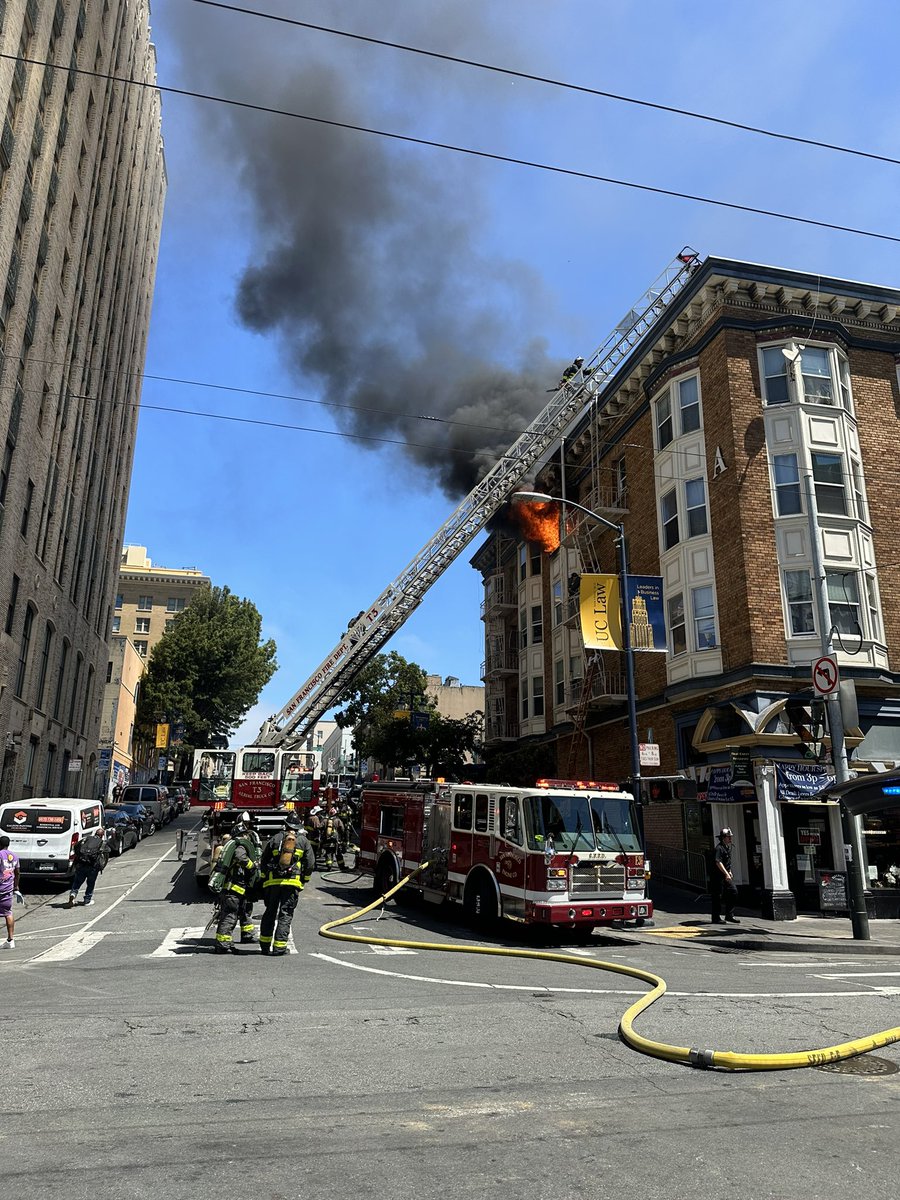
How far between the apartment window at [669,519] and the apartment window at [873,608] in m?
5.22

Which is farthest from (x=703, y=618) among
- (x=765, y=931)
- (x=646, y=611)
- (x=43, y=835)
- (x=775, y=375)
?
(x=43, y=835)

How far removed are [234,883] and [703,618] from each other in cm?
1515

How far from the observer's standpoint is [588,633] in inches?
720

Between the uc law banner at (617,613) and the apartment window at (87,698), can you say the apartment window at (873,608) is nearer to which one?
the uc law banner at (617,613)

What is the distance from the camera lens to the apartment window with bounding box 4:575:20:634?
2709 cm

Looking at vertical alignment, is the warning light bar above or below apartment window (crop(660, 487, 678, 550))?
below

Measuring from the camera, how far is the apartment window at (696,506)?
76.6ft

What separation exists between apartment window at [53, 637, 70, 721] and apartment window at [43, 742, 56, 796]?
1276 mm

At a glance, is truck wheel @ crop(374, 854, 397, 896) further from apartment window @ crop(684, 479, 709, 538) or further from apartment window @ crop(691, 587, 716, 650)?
apartment window @ crop(684, 479, 709, 538)

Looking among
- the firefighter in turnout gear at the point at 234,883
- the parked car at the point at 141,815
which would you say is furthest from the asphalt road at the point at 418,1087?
the parked car at the point at 141,815

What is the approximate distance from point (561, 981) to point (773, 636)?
13.1 m

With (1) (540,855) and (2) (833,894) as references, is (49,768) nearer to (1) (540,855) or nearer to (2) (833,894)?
(1) (540,855)

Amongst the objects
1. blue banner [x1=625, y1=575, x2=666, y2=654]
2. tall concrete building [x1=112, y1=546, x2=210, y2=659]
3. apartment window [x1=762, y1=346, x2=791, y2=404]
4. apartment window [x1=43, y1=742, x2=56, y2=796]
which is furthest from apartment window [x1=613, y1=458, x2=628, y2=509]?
tall concrete building [x1=112, y1=546, x2=210, y2=659]

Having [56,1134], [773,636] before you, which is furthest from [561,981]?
[773,636]
